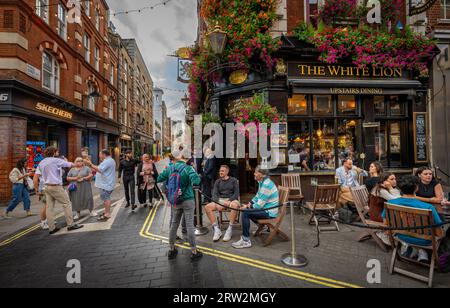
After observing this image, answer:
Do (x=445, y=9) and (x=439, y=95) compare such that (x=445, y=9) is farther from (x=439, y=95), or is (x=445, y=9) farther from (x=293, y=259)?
(x=293, y=259)

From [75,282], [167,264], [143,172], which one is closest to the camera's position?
[75,282]

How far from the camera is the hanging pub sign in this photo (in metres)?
7.29

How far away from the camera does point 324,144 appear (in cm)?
817

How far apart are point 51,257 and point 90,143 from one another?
48.4 feet

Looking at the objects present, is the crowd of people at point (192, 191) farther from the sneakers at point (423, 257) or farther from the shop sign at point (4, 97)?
the shop sign at point (4, 97)

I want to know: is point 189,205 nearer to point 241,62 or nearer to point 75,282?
point 75,282

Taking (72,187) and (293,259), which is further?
(72,187)

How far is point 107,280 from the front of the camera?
3.18 m

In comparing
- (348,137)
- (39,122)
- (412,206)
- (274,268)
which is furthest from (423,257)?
(39,122)

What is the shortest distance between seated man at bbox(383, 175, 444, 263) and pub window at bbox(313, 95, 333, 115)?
4.87 m

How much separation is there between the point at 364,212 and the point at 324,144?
414 centimetres
